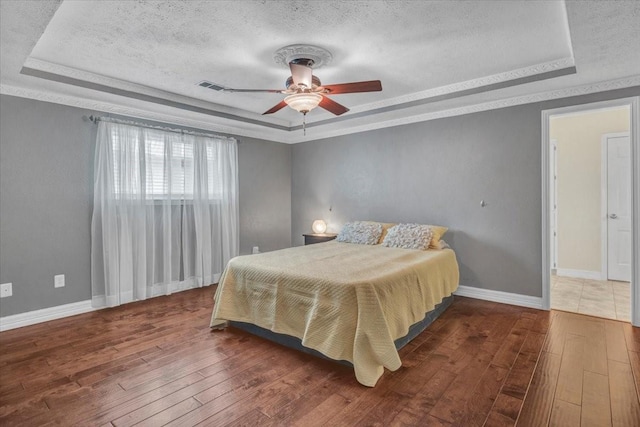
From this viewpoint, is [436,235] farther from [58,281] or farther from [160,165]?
[58,281]

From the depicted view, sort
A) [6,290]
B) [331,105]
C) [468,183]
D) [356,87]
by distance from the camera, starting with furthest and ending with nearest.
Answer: [468,183], [6,290], [331,105], [356,87]

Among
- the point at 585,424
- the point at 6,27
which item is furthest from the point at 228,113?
the point at 585,424

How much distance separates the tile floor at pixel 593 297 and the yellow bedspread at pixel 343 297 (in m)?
1.40

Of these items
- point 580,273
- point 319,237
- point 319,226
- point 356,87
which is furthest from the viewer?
point 319,226

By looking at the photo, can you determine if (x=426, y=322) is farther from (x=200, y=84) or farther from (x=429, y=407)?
(x=200, y=84)

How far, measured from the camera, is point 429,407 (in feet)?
6.44

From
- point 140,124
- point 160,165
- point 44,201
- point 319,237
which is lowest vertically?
point 319,237

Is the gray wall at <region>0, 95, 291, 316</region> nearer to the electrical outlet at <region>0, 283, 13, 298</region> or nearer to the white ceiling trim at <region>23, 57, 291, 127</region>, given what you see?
the electrical outlet at <region>0, 283, 13, 298</region>

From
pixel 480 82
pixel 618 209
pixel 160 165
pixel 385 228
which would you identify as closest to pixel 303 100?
pixel 480 82

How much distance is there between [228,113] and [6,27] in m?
2.58

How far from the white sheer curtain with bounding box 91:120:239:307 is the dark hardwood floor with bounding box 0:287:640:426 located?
2.64ft

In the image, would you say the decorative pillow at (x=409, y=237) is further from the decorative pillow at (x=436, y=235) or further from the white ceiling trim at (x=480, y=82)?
the white ceiling trim at (x=480, y=82)

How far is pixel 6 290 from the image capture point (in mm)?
3211

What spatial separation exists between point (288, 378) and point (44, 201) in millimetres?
3119
